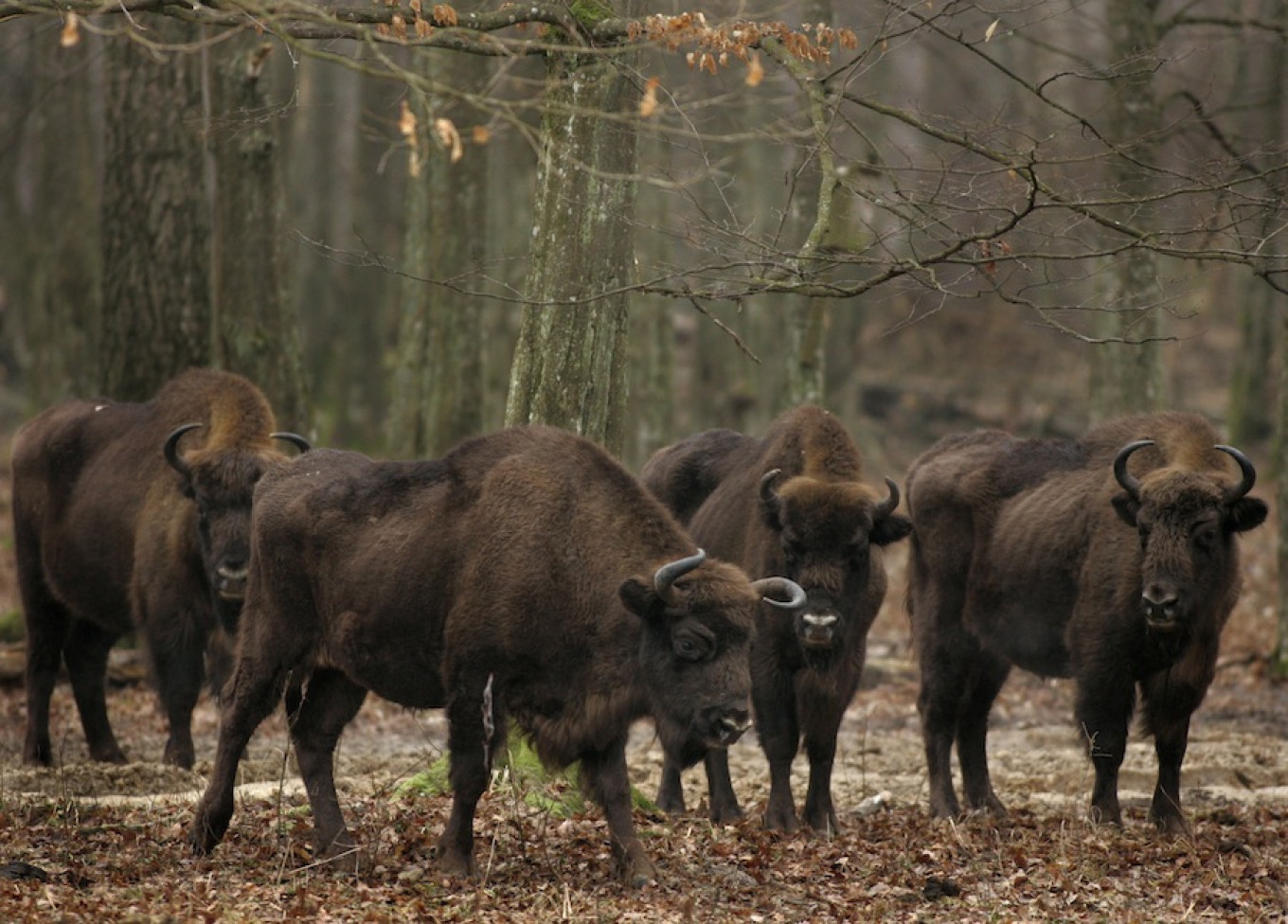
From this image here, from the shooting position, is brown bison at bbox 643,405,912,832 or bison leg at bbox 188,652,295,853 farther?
brown bison at bbox 643,405,912,832

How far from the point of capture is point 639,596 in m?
7.77

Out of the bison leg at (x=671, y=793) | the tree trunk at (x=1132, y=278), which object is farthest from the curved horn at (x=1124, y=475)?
the tree trunk at (x=1132, y=278)

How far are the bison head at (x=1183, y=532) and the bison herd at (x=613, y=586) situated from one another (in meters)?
0.02

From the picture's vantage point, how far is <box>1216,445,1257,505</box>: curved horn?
945cm

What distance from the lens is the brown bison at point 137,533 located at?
11703 millimetres

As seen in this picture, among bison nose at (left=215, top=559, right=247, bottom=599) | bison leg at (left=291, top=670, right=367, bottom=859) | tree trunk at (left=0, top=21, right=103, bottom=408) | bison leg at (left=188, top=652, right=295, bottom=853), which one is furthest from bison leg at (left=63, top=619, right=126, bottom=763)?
tree trunk at (left=0, top=21, right=103, bottom=408)

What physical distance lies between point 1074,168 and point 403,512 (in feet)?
31.6

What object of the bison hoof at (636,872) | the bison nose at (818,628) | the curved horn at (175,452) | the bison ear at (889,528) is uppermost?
the curved horn at (175,452)

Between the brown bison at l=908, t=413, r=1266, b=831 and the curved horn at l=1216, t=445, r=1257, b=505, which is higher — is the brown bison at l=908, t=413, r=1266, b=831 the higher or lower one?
the lower one

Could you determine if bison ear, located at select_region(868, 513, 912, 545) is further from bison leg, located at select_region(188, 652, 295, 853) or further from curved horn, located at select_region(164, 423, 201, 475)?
curved horn, located at select_region(164, 423, 201, 475)

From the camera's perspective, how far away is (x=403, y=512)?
27.9 feet

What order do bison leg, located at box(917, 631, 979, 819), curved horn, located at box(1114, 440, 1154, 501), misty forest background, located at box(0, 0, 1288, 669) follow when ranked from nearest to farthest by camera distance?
misty forest background, located at box(0, 0, 1288, 669), curved horn, located at box(1114, 440, 1154, 501), bison leg, located at box(917, 631, 979, 819)

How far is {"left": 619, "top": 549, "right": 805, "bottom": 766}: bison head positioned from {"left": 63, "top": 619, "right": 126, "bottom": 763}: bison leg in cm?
593

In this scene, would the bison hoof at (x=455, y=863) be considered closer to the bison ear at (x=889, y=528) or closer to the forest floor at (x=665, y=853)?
the forest floor at (x=665, y=853)
